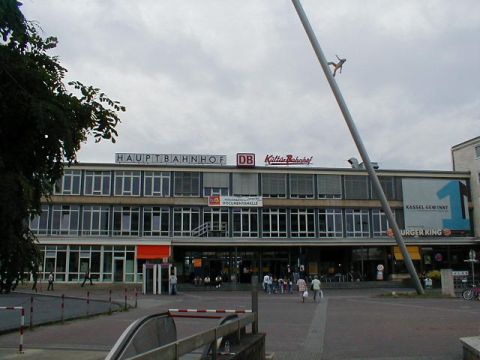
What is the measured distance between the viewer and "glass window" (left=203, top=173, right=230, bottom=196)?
178ft

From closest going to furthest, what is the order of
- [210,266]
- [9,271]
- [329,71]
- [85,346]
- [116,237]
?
[9,271], [85,346], [329,71], [116,237], [210,266]

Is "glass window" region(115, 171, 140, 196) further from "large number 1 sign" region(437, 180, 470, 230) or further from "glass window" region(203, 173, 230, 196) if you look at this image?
"large number 1 sign" region(437, 180, 470, 230)

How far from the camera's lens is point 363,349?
12.6 meters

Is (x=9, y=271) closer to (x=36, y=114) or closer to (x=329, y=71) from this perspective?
(x=36, y=114)

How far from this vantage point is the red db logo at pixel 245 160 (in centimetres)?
5458

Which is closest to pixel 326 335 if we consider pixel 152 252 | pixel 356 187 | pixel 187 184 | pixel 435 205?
pixel 152 252

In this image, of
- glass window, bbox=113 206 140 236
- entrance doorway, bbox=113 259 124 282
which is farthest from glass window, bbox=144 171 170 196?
entrance doorway, bbox=113 259 124 282

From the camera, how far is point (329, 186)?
2210 inches

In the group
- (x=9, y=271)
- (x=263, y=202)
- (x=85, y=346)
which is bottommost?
(x=85, y=346)

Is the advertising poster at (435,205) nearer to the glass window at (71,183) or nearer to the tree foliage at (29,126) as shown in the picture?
the glass window at (71,183)

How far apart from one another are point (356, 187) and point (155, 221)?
2000cm

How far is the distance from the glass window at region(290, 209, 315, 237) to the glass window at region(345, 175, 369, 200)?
4.37 metres

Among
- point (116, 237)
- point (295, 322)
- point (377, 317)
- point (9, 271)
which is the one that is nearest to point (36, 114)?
point (9, 271)

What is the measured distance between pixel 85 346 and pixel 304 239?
4100 centimetres
